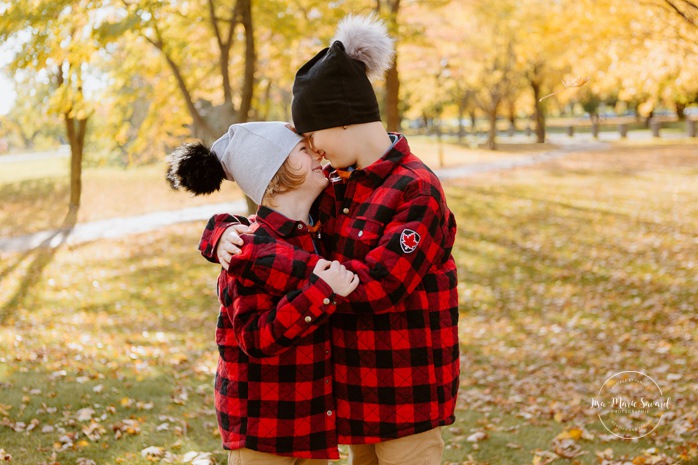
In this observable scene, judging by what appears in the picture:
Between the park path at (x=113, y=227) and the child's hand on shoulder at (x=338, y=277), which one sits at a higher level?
the child's hand on shoulder at (x=338, y=277)

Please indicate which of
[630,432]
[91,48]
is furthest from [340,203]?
[91,48]

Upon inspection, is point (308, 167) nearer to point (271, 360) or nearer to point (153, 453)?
point (271, 360)

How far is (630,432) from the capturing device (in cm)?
562

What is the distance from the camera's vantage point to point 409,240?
2.48 m

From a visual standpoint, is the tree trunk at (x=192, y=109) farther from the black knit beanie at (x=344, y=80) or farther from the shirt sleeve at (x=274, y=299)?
the shirt sleeve at (x=274, y=299)

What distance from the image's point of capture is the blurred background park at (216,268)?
552 cm

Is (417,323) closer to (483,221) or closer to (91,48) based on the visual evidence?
(91,48)

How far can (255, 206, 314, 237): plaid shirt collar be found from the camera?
2664 millimetres

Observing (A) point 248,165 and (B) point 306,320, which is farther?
(A) point 248,165

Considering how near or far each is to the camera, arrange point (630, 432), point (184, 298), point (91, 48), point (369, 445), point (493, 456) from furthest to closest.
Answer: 1. point (184, 298)
2. point (91, 48)
3. point (630, 432)
4. point (493, 456)
5. point (369, 445)

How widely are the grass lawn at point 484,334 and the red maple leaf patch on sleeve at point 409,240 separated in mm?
2914

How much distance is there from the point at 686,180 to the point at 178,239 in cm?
1471


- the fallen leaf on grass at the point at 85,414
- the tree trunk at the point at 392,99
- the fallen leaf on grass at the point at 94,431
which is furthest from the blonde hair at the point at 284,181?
the tree trunk at the point at 392,99

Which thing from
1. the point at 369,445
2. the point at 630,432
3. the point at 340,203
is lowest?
the point at 630,432
